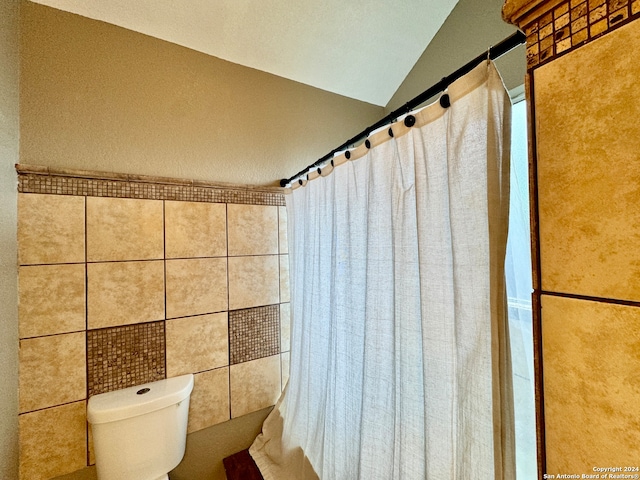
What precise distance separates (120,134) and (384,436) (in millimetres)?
1679

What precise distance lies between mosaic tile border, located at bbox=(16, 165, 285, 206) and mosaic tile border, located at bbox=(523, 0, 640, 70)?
53.6 inches

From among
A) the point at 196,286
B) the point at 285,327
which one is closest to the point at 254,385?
the point at 285,327

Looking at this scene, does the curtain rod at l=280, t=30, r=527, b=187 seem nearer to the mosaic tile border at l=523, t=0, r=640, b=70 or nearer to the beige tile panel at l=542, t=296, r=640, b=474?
the mosaic tile border at l=523, t=0, r=640, b=70

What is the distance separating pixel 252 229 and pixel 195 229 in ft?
1.01

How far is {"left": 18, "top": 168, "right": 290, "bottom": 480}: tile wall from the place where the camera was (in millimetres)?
1040

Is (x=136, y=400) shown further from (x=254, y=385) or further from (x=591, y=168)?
(x=591, y=168)

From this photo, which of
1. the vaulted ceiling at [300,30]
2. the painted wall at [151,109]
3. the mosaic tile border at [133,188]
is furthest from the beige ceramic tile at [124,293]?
the vaulted ceiling at [300,30]

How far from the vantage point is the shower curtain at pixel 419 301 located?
1.84 ft

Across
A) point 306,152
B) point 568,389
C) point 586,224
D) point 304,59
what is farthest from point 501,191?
point 304,59

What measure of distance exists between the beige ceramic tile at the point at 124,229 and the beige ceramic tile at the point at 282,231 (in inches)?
25.1

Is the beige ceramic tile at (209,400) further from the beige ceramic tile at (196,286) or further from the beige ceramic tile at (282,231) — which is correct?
the beige ceramic tile at (282,231)

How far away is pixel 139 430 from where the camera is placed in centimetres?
106

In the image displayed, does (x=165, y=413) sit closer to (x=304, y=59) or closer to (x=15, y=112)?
(x=15, y=112)

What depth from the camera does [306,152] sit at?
5.55 ft
